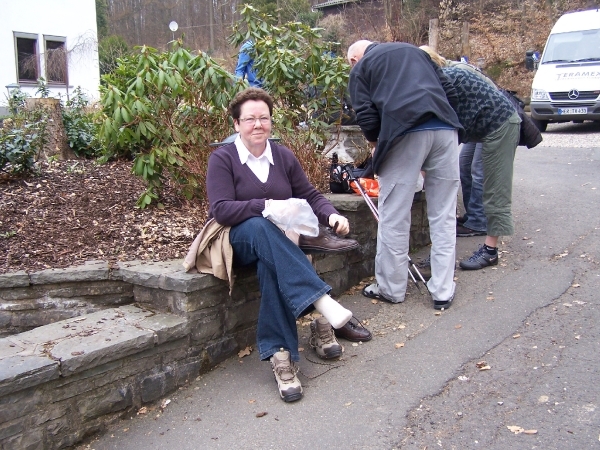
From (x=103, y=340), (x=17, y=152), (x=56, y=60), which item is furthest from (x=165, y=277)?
(x=56, y=60)

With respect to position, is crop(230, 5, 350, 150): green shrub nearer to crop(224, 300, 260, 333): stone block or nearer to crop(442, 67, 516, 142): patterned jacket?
crop(442, 67, 516, 142): patterned jacket

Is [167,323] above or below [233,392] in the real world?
above

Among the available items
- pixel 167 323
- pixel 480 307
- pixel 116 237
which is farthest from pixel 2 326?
pixel 480 307

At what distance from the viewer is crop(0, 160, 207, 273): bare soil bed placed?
4.13 meters

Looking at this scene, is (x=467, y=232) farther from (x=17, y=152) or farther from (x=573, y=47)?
(x=573, y=47)

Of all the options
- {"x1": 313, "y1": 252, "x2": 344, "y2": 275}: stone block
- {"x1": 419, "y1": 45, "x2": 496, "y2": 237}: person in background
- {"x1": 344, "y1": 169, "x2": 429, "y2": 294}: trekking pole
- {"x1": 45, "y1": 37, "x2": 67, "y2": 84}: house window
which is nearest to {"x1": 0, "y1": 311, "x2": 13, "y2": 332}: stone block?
{"x1": 313, "y1": 252, "x2": 344, "y2": 275}: stone block

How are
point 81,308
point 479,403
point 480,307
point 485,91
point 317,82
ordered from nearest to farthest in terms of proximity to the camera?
point 479,403 < point 81,308 < point 480,307 < point 485,91 < point 317,82

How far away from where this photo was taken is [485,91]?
4715mm

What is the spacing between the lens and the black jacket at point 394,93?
406 centimetres

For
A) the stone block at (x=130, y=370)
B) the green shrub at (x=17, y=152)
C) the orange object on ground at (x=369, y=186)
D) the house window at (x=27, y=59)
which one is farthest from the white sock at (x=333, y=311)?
the house window at (x=27, y=59)

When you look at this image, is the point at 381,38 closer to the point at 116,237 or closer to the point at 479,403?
the point at 116,237

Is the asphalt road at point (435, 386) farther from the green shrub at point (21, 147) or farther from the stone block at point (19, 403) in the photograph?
the green shrub at point (21, 147)

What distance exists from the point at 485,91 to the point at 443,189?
93cm

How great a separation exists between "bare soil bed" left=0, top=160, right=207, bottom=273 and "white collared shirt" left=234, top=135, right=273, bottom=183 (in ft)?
2.90
